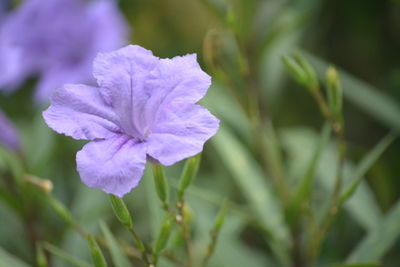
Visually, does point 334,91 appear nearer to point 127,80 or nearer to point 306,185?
point 306,185

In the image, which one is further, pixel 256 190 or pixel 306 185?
pixel 256 190

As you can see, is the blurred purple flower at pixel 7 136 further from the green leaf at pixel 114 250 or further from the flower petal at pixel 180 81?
the flower petal at pixel 180 81

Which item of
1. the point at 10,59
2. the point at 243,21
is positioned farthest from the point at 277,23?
the point at 10,59

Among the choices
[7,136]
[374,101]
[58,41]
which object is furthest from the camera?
[58,41]

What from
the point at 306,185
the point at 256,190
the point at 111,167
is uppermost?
the point at 111,167

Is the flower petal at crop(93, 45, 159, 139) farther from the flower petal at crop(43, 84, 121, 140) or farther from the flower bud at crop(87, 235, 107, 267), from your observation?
the flower bud at crop(87, 235, 107, 267)

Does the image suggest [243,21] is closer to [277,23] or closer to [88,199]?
[277,23]

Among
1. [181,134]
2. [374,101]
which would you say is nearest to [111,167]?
[181,134]

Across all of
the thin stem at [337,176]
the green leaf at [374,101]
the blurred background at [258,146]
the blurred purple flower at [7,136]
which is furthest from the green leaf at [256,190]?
the blurred purple flower at [7,136]
